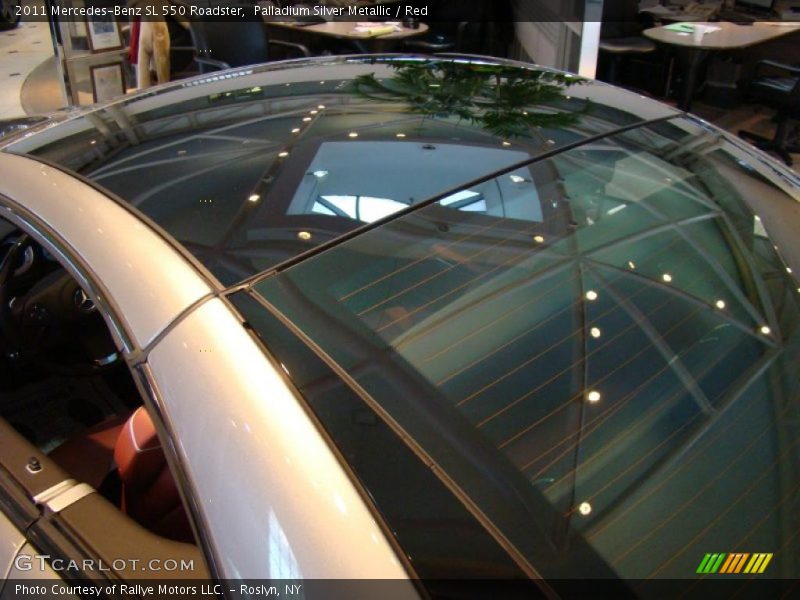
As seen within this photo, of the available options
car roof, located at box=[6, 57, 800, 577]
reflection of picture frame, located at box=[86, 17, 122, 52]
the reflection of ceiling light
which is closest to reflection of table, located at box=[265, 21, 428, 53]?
reflection of picture frame, located at box=[86, 17, 122, 52]

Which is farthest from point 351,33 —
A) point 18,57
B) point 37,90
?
point 18,57

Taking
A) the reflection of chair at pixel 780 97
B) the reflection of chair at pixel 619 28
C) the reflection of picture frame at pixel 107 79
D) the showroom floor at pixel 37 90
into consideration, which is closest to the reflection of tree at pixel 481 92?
Answer: the reflection of chair at pixel 780 97

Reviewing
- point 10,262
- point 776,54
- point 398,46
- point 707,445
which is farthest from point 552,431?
point 776,54

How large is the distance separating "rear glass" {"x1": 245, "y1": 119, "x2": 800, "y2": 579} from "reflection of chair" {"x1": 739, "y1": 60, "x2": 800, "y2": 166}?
391cm

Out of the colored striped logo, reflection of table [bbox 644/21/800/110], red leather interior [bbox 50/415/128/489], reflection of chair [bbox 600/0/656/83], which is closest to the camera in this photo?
the colored striped logo

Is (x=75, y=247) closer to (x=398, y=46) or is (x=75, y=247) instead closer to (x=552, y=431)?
(x=552, y=431)

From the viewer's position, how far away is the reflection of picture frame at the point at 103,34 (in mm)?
4371

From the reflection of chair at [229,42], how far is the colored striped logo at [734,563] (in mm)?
4120

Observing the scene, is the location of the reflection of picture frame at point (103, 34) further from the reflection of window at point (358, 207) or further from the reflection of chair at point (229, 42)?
the reflection of window at point (358, 207)

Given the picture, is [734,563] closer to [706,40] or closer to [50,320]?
[50,320]

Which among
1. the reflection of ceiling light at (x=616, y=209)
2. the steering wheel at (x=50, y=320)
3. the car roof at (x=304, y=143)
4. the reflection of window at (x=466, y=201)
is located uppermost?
the car roof at (x=304, y=143)

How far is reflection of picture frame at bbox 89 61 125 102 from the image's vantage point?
14.6 ft

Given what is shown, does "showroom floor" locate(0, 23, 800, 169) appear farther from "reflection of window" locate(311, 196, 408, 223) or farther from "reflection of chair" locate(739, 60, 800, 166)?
"reflection of window" locate(311, 196, 408, 223)

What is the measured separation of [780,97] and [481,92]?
12.7 ft
